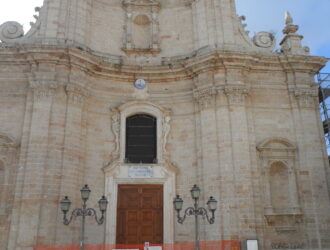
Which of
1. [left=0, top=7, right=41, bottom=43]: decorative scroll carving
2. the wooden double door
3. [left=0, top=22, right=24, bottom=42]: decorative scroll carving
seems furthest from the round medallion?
[left=0, top=22, right=24, bottom=42]: decorative scroll carving

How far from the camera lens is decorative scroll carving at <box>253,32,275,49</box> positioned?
1658 centimetres

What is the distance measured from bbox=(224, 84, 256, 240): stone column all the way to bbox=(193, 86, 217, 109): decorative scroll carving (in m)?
0.53

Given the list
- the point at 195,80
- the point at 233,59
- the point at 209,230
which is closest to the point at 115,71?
the point at 195,80

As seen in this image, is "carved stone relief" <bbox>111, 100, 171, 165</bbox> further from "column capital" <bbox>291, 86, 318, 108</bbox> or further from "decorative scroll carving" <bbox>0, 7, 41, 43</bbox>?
"column capital" <bbox>291, 86, 318, 108</bbox>

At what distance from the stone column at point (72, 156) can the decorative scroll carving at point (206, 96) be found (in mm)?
4385

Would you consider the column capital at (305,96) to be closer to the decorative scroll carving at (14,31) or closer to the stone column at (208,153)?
the stone column at (208,153)

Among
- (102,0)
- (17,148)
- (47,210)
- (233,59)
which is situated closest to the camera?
(47,210)

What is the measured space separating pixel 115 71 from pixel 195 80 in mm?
3260

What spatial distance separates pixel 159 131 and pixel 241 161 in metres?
3.41

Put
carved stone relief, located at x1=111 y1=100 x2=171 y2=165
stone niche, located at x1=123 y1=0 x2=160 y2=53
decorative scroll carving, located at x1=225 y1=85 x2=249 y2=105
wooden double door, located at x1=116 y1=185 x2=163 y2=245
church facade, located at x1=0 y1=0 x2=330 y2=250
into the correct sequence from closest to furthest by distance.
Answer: church facade, located at x1=0 y1=0 x2=330 y2=250 → wooden double door, located at x1=116 y1=185 x2=163 y2=245 → decorative scroll carving, located at x1=225 y1=85 x2=249 y2=105 → carved stone relief, located at x1=111 y1=100 x2=171 y2=165 → stone niche, located at x1=123 y1=0 x2=160 y2=53

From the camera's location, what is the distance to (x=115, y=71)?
15.9 meters

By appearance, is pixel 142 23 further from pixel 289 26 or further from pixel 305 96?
pixel 305 96

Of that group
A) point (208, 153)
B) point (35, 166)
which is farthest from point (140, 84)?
point (35, 166)

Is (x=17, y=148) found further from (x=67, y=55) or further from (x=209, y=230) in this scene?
(x=209, y=230)
